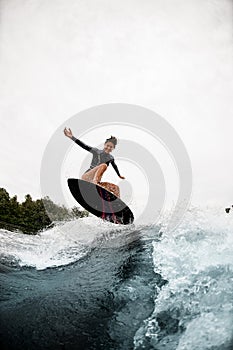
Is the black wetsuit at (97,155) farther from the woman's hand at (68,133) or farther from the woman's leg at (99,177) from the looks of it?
the woman's hand at (68,133)

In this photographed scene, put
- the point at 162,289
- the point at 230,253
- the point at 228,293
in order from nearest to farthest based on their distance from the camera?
the point at 228,293, the point at 162,289, the point at 230,253

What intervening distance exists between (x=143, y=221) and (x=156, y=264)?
18.7 feet

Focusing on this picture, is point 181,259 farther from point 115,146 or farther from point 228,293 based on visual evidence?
point 115,146

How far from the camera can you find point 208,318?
3.46 metres

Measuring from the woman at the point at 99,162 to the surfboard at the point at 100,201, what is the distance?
18 cm

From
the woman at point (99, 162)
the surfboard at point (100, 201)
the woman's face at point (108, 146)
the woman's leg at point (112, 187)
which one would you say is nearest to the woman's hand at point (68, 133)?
the woman at point (99, 162)

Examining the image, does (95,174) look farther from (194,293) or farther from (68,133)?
(194,293)

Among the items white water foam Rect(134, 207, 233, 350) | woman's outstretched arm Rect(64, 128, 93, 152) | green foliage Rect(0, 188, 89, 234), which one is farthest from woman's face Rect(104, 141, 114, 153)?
green foliage Rect(0, 188, 89, 234)

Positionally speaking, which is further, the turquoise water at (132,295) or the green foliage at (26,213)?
the green foliage at (26,213)

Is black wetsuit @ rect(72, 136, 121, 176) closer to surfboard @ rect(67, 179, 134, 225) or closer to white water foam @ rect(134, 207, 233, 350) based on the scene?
surfboard @ rect(67, 179, 134, 225)

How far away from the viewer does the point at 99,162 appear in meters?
8.62

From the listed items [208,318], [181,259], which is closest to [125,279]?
[181,259]

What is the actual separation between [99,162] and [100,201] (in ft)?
4.16

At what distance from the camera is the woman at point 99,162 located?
27.5ft
